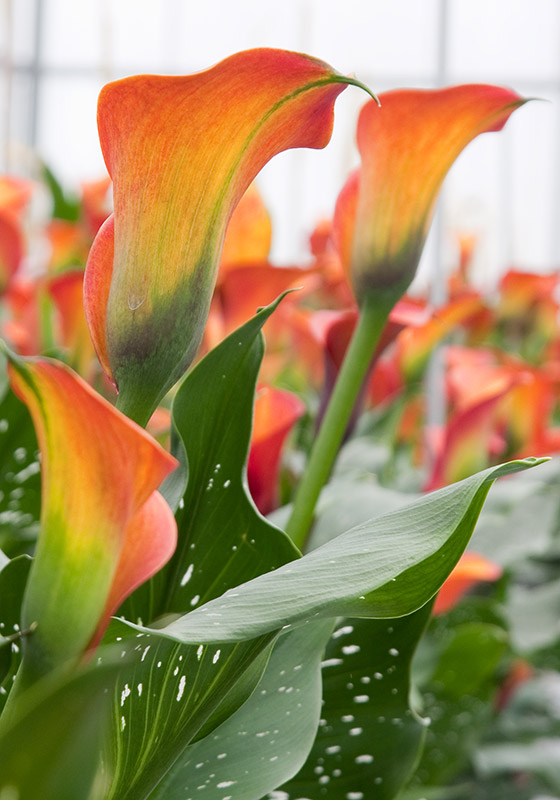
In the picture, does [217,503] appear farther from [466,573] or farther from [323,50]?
[323,50]

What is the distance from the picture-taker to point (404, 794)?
42cm

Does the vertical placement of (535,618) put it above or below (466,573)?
below

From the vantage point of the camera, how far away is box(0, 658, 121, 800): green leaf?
11cm

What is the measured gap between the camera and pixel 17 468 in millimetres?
348

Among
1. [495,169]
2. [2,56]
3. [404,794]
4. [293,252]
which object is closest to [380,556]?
→ [404,794]

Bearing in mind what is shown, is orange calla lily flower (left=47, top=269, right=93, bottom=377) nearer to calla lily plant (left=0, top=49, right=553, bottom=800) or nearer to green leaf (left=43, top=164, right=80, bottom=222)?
calla lily plant (left=0, top=49, right=553, bottom=800)

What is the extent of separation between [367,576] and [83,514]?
52mm

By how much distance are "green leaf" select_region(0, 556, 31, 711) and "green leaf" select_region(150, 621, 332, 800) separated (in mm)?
46

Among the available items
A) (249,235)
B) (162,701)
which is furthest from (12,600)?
(249,235)

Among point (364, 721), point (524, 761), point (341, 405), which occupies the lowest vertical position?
point (524, 761)

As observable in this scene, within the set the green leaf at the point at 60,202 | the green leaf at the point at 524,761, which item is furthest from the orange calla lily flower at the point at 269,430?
the green leaf at the point at 60,202

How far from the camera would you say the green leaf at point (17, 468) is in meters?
0.34

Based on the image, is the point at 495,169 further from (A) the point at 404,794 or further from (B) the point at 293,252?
(A) the point at 404,794

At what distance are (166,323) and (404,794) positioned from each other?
315 mm
